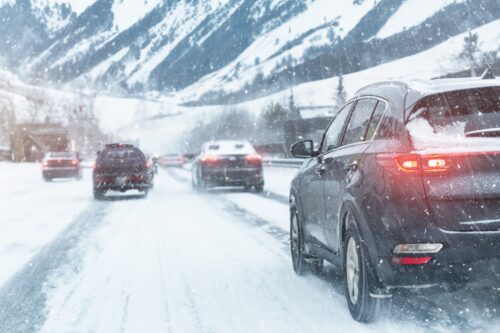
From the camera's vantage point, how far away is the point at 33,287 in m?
7.12

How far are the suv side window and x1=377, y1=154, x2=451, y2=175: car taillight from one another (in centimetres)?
172

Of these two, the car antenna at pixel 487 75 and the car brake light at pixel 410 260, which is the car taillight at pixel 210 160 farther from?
the car brake light at pixel 410 260

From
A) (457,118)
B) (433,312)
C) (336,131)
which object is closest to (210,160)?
(336,131)

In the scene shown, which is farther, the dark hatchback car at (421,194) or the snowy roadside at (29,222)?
the snowy roadside at (29,222)

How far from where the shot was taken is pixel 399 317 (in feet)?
18.2

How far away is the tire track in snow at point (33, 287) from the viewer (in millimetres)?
5703

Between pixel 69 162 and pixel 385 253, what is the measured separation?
3145cm

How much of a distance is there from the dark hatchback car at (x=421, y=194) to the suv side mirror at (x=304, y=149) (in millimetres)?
1342

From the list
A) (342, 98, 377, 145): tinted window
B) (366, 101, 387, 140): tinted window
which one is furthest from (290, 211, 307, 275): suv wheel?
(366, 101, 387, 140): tinted window

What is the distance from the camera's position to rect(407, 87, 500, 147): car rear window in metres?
4.77

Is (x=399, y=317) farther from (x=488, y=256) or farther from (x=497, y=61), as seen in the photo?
(x=497, y=61)

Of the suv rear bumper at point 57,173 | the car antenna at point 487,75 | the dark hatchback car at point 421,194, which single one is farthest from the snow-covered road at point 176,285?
the suv rear bumper at point 57,173

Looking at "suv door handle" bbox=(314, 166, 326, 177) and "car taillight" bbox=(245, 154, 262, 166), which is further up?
"suv door handle" bbox=(314, 166, 326, 177)

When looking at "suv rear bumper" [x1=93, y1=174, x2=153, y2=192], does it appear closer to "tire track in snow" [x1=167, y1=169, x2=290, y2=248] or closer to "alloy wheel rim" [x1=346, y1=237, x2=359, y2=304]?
"tire track in snow" [x1=167, y1=169, x2=290, y2=248]
